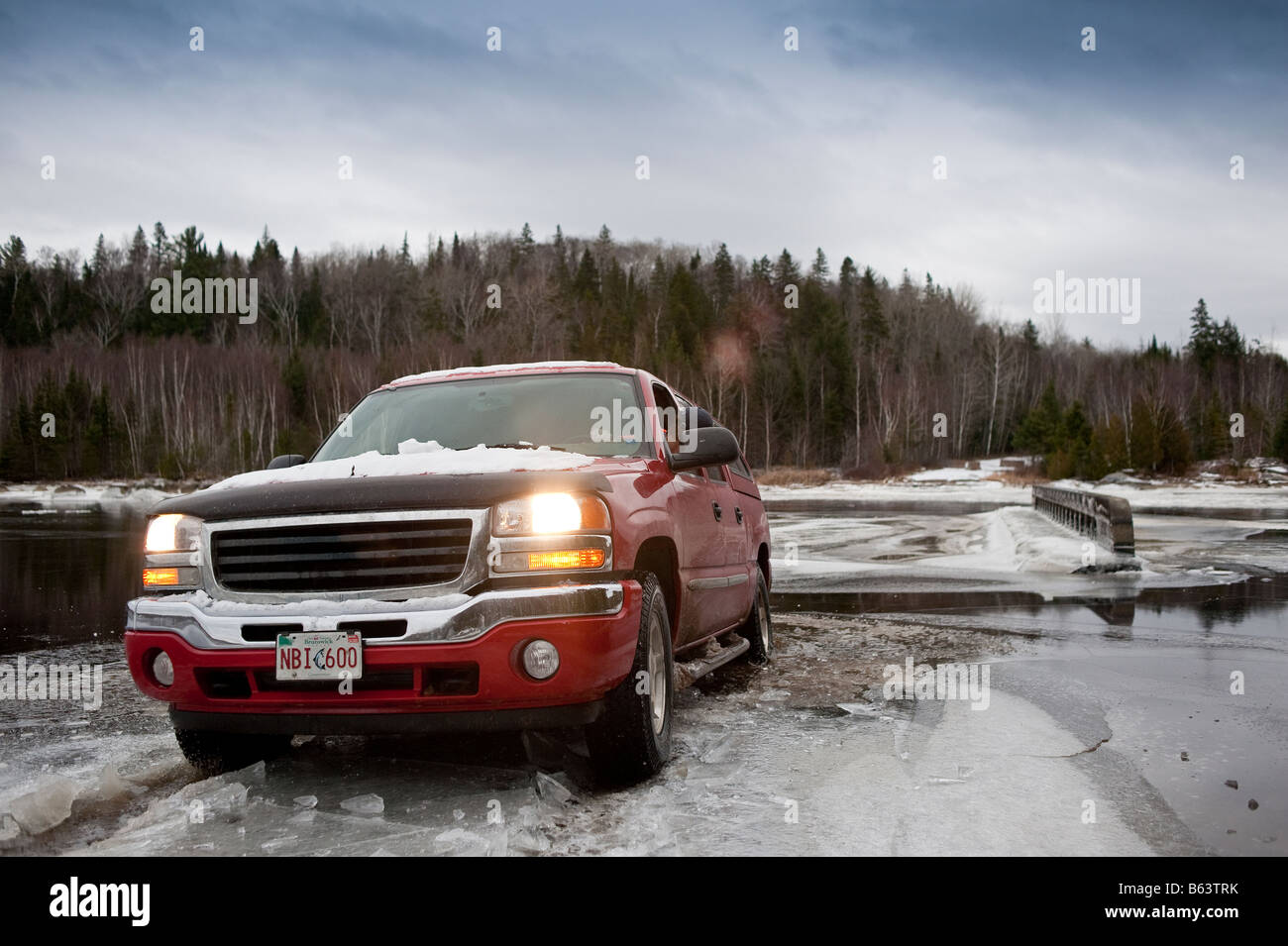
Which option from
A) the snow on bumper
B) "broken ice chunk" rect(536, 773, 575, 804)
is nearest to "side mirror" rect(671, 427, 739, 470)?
the snow on bumper

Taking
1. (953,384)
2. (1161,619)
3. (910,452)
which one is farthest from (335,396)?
(1161,619)

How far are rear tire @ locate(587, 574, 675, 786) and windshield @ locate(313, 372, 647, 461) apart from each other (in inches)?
43.3

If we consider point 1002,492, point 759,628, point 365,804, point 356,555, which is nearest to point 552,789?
point 365,804

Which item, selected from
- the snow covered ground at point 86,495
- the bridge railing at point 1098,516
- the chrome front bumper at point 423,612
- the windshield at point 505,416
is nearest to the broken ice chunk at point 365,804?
the chrome front bumper at point 423,612

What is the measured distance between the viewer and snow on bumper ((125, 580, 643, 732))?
350cm

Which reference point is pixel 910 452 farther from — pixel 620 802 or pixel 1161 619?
pixel 620 802

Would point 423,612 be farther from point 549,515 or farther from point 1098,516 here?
point 1098,516

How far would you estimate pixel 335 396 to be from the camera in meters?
74.4

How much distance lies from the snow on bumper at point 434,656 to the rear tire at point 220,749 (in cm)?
58

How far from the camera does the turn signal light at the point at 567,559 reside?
3668 millimetres

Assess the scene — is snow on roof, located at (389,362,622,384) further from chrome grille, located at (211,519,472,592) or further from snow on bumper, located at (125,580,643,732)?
snow on bumper, located at (125,580,643,732)

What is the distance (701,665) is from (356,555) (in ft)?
7.98

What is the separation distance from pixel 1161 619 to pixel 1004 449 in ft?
265

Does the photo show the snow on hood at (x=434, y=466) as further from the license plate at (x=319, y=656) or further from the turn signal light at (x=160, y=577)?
the license plate at (x=319, y=656)
